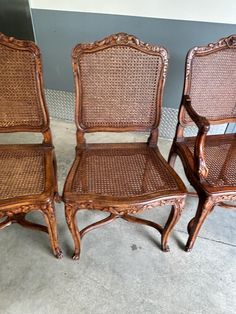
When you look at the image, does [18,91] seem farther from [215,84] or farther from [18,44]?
[215,84]

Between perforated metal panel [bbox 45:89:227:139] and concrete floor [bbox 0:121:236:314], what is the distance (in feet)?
2.63

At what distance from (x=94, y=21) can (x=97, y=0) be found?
0.13 metres

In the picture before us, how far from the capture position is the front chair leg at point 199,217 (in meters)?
1.20

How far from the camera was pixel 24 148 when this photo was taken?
1371mm

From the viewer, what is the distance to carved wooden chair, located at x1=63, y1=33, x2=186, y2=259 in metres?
1.12

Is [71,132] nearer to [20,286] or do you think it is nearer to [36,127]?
[36,127]

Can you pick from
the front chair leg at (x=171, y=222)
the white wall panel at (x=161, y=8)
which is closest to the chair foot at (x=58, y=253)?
the front chair leg at (x=171, y=222)

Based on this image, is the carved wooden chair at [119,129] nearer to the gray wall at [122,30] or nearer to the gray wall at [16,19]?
the gray wall at [122,30]

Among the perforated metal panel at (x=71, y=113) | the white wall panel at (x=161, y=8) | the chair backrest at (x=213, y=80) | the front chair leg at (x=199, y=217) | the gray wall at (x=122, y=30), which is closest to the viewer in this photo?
the front chair leg at (x=199, y=217)

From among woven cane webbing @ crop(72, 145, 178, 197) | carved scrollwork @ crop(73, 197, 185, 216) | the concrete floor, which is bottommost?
the concrete floor

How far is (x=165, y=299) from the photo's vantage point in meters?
1.24

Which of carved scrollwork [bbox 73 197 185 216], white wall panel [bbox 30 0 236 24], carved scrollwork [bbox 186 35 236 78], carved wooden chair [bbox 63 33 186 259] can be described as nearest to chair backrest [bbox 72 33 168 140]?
carved wooden chair [bbox 63 33 186 259]

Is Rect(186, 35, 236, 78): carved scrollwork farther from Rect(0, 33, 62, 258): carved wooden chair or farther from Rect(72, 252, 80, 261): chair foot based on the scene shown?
Rect(72, 252, 80, 261): chair foot

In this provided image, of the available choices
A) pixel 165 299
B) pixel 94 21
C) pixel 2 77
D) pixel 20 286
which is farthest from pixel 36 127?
pixel 165 299
